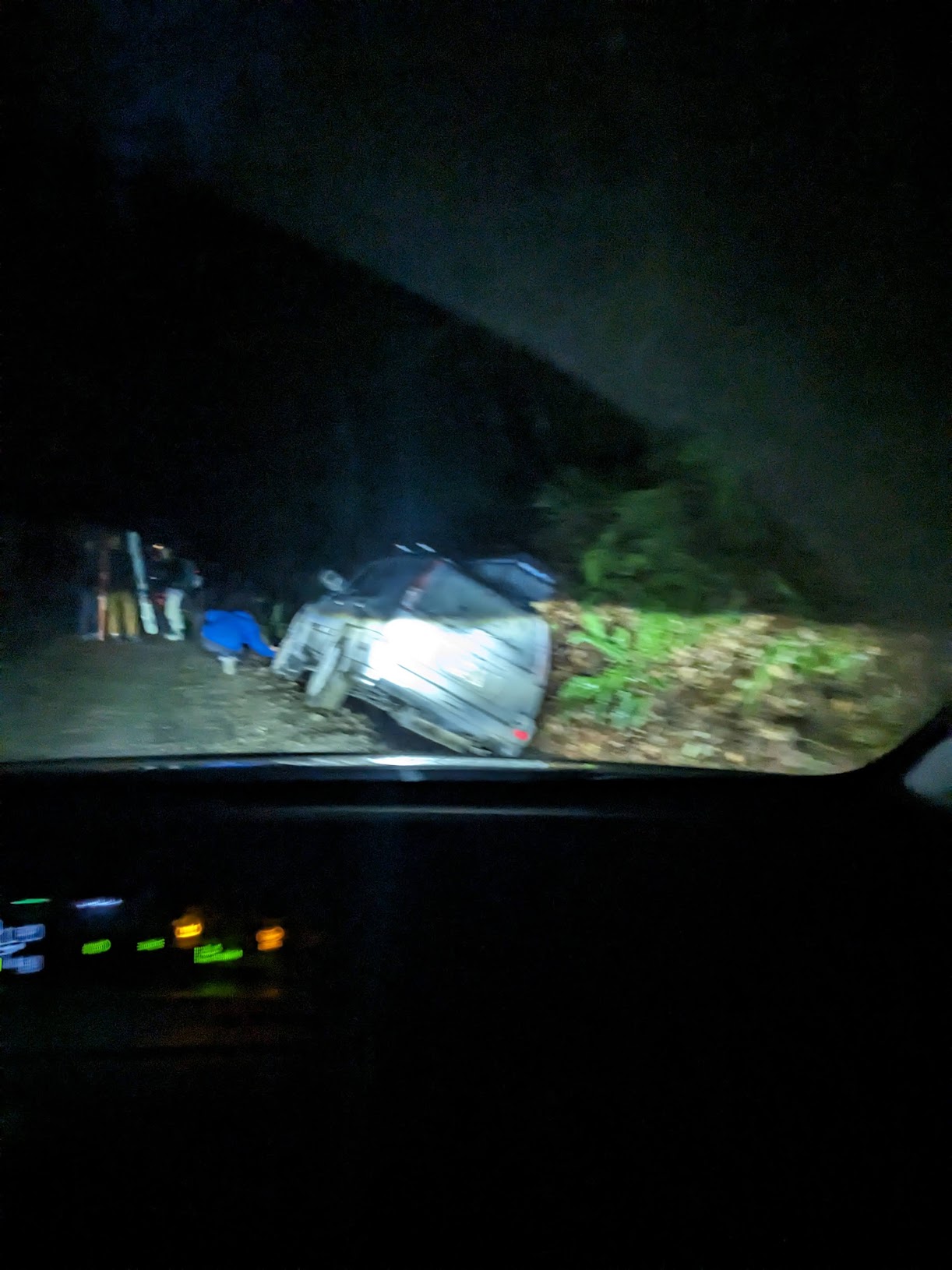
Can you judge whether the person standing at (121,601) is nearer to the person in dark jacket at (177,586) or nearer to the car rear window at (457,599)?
the person in dark jacket at (177,586)

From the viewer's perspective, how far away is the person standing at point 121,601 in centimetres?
534

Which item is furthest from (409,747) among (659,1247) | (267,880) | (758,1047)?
(659,1247)

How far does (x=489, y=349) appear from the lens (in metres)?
6.81

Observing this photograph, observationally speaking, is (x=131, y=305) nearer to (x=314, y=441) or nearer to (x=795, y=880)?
(x=314, y=441)

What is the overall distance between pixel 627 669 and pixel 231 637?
2.00m

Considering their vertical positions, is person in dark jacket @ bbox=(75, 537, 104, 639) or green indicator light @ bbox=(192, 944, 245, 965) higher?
person in dark jacket @ bbox=(75, 537, 104, 639)

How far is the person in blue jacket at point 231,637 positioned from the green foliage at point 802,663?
232 centimetres

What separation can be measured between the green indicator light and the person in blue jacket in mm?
1945

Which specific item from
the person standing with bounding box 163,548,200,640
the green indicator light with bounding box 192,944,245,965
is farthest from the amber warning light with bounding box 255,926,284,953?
the person standing with bounding box 163,548,200,640

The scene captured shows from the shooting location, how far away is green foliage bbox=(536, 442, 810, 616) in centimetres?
564

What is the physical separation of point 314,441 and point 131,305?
1.69 m

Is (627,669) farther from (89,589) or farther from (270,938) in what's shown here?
(89,589)

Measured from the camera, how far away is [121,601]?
5.48 m

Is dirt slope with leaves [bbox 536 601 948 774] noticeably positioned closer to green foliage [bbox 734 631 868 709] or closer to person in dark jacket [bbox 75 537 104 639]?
green foliage [bbox 734 631 868 709]
